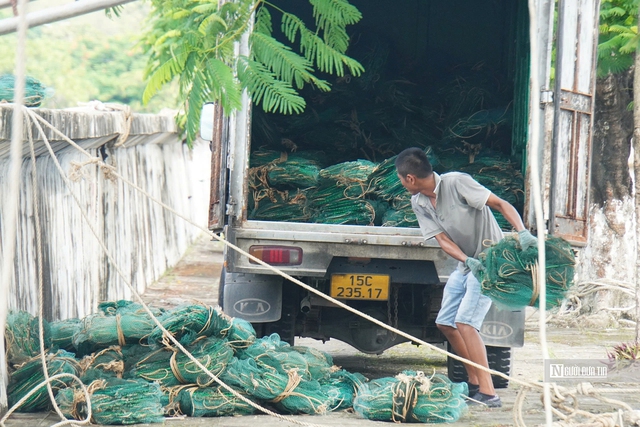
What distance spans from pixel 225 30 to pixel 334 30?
0.59 meters

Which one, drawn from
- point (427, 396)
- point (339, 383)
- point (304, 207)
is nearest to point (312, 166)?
point (304, 207)

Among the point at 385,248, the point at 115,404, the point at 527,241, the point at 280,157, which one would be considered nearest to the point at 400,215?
the point at 385,248

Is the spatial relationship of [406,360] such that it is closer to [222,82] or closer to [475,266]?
[475,266]

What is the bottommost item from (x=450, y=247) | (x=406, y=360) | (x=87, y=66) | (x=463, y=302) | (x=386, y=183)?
(x=406, y=360)

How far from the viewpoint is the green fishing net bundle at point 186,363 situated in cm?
521

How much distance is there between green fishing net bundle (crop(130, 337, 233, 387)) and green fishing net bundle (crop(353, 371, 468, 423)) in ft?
2.94

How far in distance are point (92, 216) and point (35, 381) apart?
3.20 m

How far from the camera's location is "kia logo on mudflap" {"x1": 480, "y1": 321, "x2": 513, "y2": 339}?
5.71 metres

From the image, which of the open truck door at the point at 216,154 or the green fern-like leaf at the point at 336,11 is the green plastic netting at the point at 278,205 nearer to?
the open truck door at the point at 216,154

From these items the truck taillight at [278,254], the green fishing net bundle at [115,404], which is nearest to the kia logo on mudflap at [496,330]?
the truck taillight at [278,254]

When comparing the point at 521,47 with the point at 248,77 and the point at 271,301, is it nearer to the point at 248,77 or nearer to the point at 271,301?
the point at 271,301

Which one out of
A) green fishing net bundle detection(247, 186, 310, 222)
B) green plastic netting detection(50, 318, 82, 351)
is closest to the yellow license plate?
green fishing net bundle detection(247, 186, 310, 222)

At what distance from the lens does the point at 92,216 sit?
810 cm

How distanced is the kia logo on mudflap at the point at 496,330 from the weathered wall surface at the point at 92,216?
231cm
